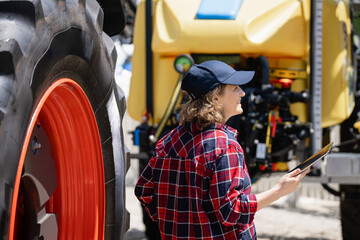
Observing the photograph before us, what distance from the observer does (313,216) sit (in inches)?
348

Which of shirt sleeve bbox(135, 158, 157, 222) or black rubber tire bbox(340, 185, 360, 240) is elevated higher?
shirt sleeve bbox(135, 158, 157, 222)

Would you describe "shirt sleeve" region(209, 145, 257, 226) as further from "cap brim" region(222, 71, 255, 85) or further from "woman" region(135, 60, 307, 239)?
"cap brim" region(222, 71, 255, 85)

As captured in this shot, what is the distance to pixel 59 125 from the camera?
2.48 meters

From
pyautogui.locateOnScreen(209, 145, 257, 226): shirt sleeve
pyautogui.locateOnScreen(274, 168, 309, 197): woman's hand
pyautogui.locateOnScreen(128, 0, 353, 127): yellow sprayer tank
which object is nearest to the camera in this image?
pyautogui.locateOnScreen(209, 145, 257, 226): shirt sleeve

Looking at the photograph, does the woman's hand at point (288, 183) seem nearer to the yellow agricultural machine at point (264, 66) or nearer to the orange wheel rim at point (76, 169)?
the orange wheel rim at point (76, 169)

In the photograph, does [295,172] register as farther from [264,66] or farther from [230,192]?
[264,66]

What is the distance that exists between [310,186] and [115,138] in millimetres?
8436

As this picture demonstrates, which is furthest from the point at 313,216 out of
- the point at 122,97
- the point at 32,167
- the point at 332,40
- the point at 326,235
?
the point at 32,167

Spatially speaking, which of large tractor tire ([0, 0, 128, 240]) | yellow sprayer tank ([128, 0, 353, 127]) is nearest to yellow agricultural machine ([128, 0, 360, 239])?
yellow sprayer tank ([128, 0, 353, 127])

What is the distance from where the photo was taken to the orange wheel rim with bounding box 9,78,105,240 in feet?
8.07

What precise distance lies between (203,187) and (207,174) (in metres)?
0.05

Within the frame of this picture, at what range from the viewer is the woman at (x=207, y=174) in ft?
7.68

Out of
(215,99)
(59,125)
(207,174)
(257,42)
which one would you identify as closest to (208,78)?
(215,99)

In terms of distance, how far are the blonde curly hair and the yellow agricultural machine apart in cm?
270
